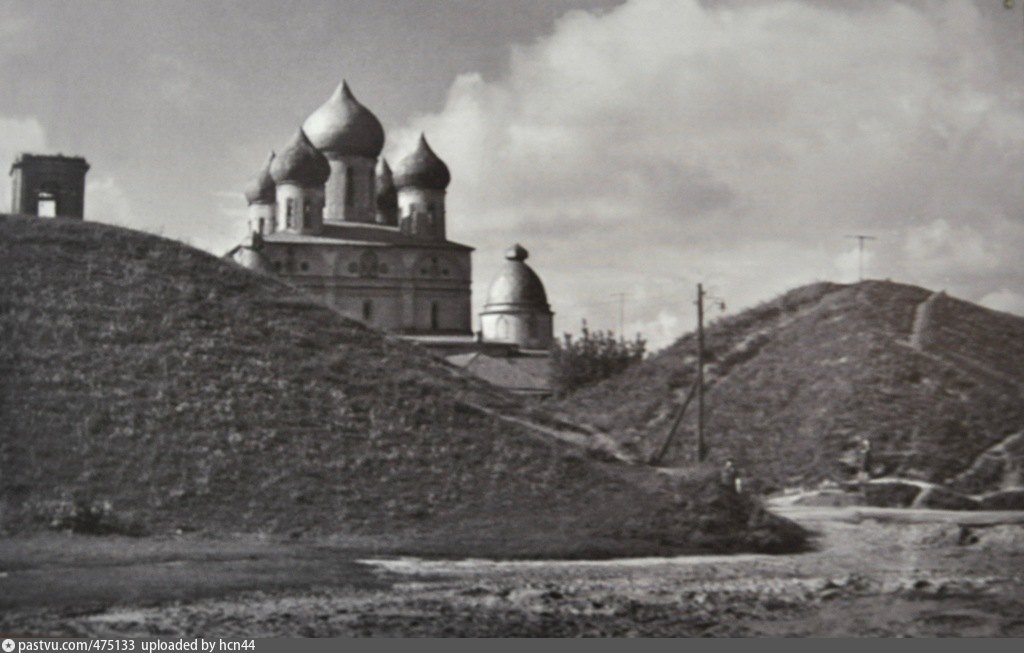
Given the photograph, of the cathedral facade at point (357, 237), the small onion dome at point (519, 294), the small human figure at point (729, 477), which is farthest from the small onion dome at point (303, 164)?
the small human figure at point (729, 477)

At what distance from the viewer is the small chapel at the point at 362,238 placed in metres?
18.9

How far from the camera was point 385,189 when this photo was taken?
2764 cm

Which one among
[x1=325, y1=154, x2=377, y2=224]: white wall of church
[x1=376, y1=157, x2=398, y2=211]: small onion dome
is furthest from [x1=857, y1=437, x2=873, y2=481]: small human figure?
[x1=376, y1=157, x2=398, y2=211]: small onion dome

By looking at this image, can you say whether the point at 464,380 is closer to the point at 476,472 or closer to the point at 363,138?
the point at 476,472

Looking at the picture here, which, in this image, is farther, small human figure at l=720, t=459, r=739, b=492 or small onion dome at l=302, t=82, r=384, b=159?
small onion dome at l=302, t=82, r=384, b=159

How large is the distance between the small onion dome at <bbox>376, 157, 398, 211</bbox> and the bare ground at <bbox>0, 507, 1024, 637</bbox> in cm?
1722

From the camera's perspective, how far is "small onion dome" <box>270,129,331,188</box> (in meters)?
21.6

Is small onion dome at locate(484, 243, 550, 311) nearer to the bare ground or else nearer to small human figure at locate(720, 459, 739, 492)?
small human figure at locate(720, 459, 739, 492)

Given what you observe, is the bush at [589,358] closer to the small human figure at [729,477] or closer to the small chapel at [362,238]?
the small chapel at [362,238]

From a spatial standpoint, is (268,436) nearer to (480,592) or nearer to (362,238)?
(480,592)

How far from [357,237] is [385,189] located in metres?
6.78

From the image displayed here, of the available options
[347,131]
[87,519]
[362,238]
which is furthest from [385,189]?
[87,519]

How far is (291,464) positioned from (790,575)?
13.2 feet

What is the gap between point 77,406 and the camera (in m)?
11.4
